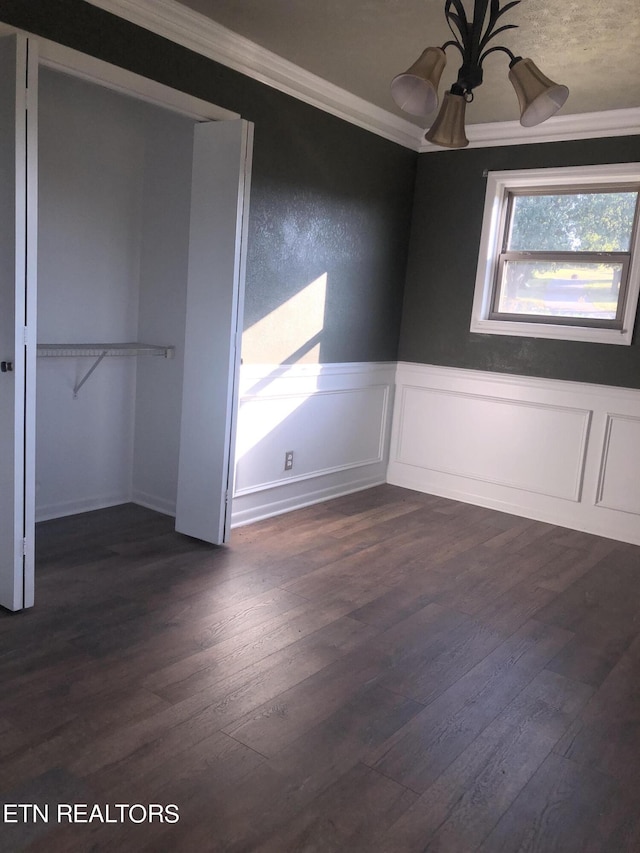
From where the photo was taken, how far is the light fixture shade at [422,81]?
6.97ft

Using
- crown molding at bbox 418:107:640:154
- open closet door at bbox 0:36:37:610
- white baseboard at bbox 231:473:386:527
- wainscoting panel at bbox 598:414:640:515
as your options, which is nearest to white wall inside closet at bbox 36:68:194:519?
white baseboard at bbox 231:473:386:527

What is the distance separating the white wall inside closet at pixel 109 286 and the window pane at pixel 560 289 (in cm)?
217

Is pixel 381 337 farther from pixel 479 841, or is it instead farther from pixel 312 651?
pixel 479 841

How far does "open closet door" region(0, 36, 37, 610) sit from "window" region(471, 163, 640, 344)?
3061 millimetres

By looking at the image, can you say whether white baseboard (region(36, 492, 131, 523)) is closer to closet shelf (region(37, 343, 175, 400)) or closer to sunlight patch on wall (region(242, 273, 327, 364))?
closet shelf (region(37, 343, 175, 400))

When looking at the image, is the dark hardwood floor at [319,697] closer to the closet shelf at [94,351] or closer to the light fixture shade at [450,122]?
the closet shelf at [94,351]

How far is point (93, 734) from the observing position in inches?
79.9

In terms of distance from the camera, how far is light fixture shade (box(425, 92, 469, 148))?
2342 millimetres

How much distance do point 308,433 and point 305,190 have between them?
4.75 ft

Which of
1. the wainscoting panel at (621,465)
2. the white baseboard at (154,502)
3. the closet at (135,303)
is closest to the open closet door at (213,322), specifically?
the closet at (135,303)

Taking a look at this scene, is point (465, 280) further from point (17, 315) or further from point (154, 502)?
point (17, 315)

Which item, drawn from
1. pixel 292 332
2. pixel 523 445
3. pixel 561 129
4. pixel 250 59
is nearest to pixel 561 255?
pixel 561 129

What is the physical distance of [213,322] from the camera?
3490mm

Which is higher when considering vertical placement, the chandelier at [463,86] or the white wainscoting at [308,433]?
the chandelier at [463,86]
